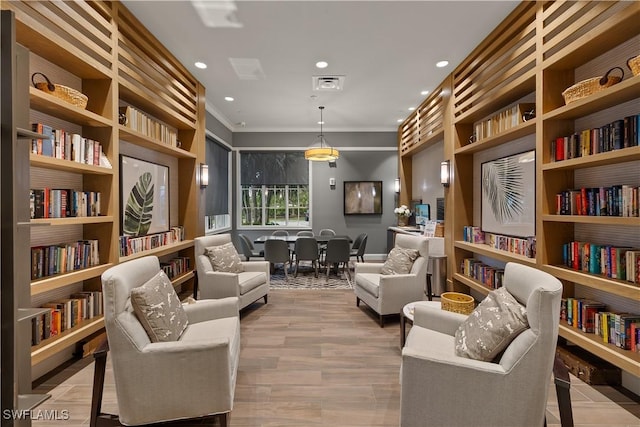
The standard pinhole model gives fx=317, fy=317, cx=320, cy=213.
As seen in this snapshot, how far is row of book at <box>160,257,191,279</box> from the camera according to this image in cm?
431

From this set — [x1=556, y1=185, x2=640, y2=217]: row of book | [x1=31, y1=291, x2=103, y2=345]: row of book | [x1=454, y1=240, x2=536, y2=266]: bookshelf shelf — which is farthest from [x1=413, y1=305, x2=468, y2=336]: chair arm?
[x1=31, y1=291, x2=103, y2=345]: row of book

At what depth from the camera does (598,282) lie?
2332 mm

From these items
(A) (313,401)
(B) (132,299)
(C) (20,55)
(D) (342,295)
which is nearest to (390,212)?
(D) (342,295)

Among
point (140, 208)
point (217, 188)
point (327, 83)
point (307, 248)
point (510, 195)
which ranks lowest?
point (307, 248)

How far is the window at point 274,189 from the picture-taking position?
817 centimetres

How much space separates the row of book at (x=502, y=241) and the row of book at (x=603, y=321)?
2.12 feet

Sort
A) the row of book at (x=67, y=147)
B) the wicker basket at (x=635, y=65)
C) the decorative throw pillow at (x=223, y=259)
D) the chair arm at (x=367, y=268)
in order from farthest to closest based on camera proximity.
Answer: the chair arm at (x=367, y=268), the decorative throw pillow at (x=223, y=259), the row of book at (x=67, y=147), the wicker basket at (x=635, y=65)

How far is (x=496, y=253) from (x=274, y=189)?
580 centimetres

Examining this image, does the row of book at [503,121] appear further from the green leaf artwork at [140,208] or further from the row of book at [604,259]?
the green leaf artwork at [140,208]

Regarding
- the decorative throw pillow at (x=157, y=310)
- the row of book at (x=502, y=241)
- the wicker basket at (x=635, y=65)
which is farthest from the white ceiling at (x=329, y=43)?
the decorative throw pillow at (x=157, y=310)

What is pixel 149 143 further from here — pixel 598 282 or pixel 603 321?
pixel 603 321

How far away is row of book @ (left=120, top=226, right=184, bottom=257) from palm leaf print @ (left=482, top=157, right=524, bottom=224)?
174 inches

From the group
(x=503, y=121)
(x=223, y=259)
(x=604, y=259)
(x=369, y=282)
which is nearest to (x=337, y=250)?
(x=369, y=282)

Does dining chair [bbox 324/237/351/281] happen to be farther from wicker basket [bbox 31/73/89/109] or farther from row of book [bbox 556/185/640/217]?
wicker basket [bbox 31/73/89/109]
